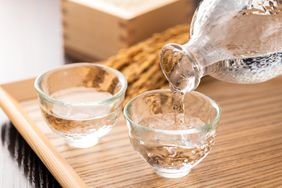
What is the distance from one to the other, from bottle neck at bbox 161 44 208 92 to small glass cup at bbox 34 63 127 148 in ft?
0.27

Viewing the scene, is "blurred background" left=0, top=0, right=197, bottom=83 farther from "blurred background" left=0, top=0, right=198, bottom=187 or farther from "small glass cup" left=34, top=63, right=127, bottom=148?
"small glass cup" left=34, top=63, right=127, bottom=148

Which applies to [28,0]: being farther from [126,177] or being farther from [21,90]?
[126,177]

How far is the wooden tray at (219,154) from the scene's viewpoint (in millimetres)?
694

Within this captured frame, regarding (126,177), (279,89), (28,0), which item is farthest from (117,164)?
(28,0)

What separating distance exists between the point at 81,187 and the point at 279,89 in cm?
35

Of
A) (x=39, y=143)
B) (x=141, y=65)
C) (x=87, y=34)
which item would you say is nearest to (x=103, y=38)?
(x=87, y=34)

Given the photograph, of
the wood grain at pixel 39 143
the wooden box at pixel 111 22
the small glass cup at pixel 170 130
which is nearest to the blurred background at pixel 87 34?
the wooden box at pixel 111 22

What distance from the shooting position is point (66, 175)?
689 millimetres

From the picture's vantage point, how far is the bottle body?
669 millimetres

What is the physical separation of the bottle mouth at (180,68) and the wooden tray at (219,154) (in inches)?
3.8

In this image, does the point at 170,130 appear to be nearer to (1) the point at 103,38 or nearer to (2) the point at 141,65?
(2) the point at 141,65

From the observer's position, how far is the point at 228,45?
674mm

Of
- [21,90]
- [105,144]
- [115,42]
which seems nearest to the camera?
[105,144]

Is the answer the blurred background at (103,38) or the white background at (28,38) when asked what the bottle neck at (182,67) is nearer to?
the blurred background at (103,38)
